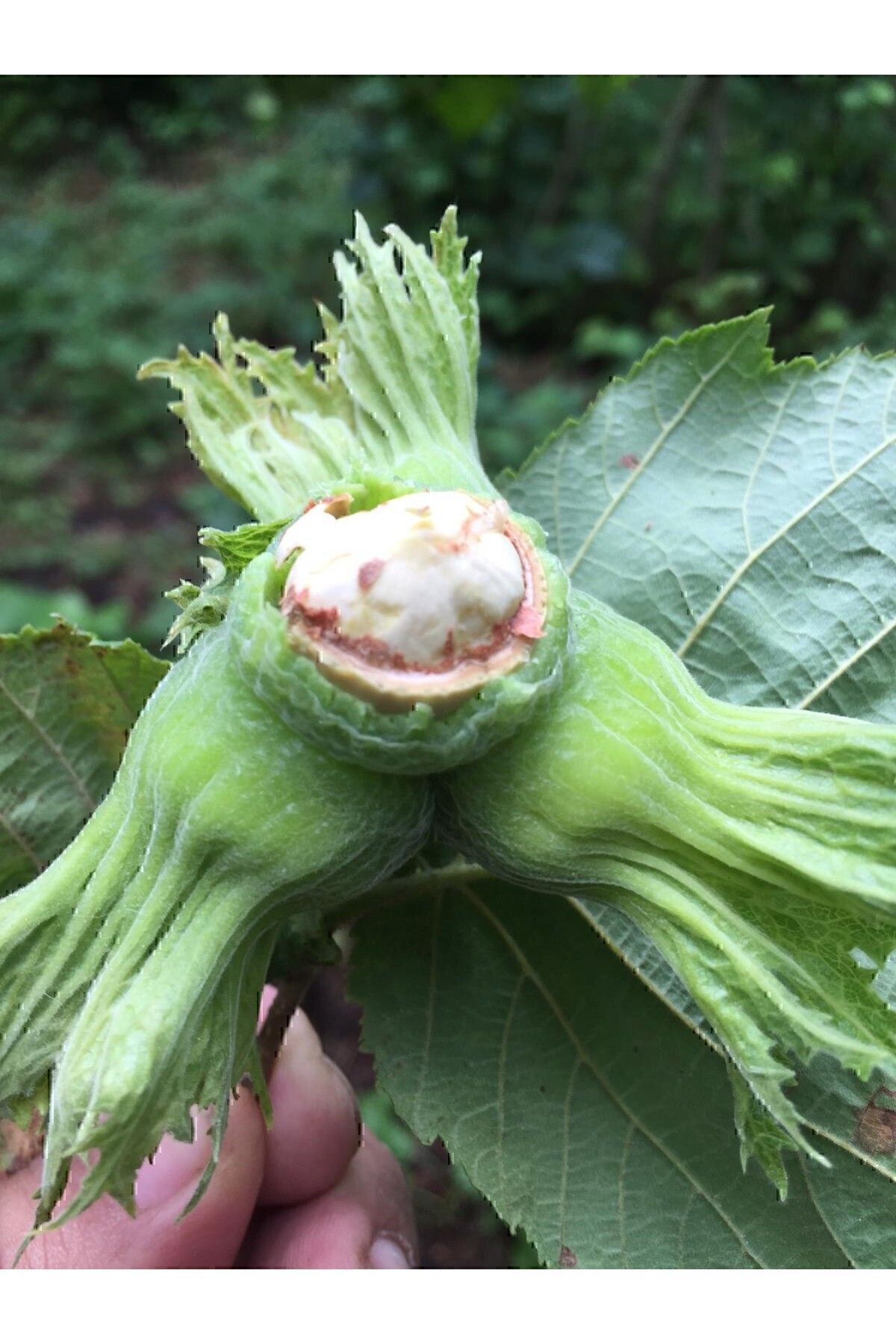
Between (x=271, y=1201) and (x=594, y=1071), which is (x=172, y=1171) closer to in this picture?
(x=271, y=1201)

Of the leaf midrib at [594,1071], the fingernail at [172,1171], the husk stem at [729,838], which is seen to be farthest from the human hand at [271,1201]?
the husk stem at [729,838]

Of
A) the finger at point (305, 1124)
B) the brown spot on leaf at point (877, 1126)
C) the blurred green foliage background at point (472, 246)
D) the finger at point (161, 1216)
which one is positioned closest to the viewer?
the brown spot on leaf at point (877, 1126)

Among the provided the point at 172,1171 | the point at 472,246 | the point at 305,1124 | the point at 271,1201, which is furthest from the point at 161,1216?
the point at 472,246

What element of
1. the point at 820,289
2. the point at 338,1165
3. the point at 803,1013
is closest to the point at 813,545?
the point at 803,1013

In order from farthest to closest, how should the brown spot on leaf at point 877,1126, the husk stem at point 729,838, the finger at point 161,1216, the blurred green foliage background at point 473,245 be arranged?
the blurred green foliage background at point 473,245 → the finger at point 161,1216 → the brown spot on leaf at point 877,1126 → the husk stem at point 729,838

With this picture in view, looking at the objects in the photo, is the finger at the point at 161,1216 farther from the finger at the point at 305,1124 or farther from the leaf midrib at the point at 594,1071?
the leaf midrib at the point at 594,1071

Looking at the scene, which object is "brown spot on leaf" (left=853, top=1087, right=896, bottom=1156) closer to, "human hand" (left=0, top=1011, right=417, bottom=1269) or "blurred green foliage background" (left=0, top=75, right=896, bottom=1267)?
"human hand" (left=0, top=1011, right=417, bottom=1269)

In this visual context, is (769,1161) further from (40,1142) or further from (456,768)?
(40,1142)

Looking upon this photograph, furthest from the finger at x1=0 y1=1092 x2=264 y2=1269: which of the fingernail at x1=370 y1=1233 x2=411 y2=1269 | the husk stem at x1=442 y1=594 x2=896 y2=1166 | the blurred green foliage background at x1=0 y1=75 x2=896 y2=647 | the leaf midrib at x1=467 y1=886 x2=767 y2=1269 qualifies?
the blurred green foliage background at x1=0 y1=75 x2=896 y2=647
